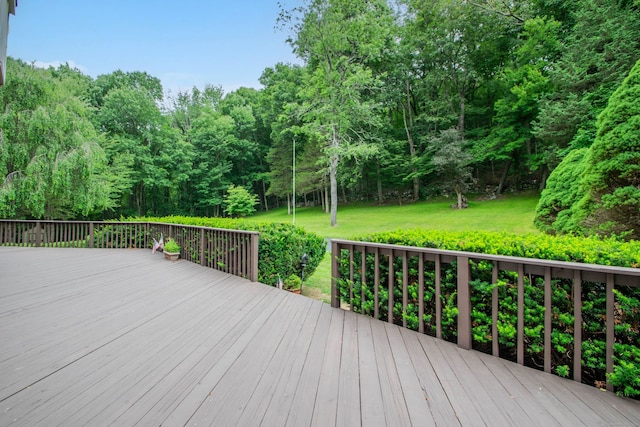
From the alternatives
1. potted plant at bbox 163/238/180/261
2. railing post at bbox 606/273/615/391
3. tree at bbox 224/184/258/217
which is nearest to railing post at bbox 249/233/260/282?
potted plant at bbox 163/238/180/261

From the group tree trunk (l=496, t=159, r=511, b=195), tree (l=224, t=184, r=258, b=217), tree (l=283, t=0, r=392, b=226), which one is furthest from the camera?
tree (l=224, t=184, r=258, b=217)

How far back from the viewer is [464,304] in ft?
6.94

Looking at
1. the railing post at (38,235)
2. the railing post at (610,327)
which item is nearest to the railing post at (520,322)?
the railing post at (610,327)

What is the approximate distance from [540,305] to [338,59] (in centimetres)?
1681

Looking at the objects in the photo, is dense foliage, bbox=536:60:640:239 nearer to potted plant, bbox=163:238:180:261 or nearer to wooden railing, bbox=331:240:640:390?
wooden railing, bbox=331:240:640:390

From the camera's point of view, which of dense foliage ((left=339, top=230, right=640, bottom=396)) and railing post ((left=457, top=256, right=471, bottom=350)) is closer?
dense foliage ((left=339, top=230, right=640, bottom=396))

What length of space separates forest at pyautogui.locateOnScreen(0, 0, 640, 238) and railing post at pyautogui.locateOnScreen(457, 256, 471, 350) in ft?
11.0

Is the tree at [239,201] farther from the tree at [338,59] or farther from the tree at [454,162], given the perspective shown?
the tree at [454,162]

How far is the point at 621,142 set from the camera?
3.74m

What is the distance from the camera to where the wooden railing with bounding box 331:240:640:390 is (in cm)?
168

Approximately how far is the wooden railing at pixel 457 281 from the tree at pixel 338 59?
12659 mm

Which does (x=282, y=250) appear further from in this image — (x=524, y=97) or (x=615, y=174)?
(x=524, y=97)

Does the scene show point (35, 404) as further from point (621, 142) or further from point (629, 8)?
point (629, 8)

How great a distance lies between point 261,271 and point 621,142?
17.4 ft
